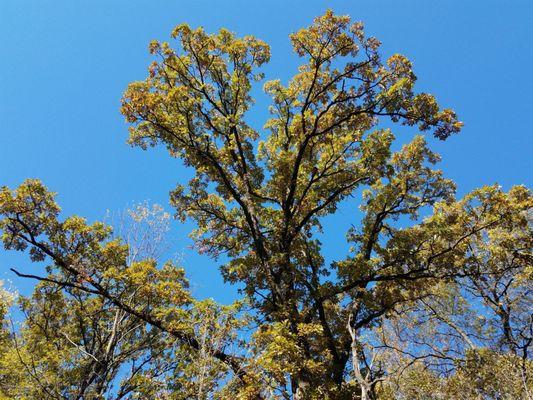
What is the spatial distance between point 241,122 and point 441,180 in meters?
6.80

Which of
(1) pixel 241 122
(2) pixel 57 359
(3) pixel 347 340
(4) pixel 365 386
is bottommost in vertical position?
(4) pixel 365 386

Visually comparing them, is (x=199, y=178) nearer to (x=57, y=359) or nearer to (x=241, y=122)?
(x=241, y=122)

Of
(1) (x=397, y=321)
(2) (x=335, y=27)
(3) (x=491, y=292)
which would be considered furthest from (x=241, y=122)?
(1) (x=397, y=321)

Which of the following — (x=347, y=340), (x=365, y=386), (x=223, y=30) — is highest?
(x=223, y=30)

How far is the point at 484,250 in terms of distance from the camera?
13352 mm

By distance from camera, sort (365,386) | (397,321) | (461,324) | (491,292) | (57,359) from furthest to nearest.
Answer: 1. (397,321)
2. (461,324)
3. (491,292)
4. (57,359)
5. (365,386)

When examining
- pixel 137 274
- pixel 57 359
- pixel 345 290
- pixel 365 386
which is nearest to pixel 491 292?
pixel 345 290

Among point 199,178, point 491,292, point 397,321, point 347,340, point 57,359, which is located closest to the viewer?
point 57,359

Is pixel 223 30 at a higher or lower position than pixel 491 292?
higher

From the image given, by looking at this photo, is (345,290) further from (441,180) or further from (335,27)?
(335,27)

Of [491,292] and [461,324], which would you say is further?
[461,324]

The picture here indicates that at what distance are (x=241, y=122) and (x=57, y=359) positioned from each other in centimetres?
869

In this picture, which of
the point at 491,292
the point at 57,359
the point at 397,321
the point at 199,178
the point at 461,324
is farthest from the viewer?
the point at 397,321

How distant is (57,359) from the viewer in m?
10.6
